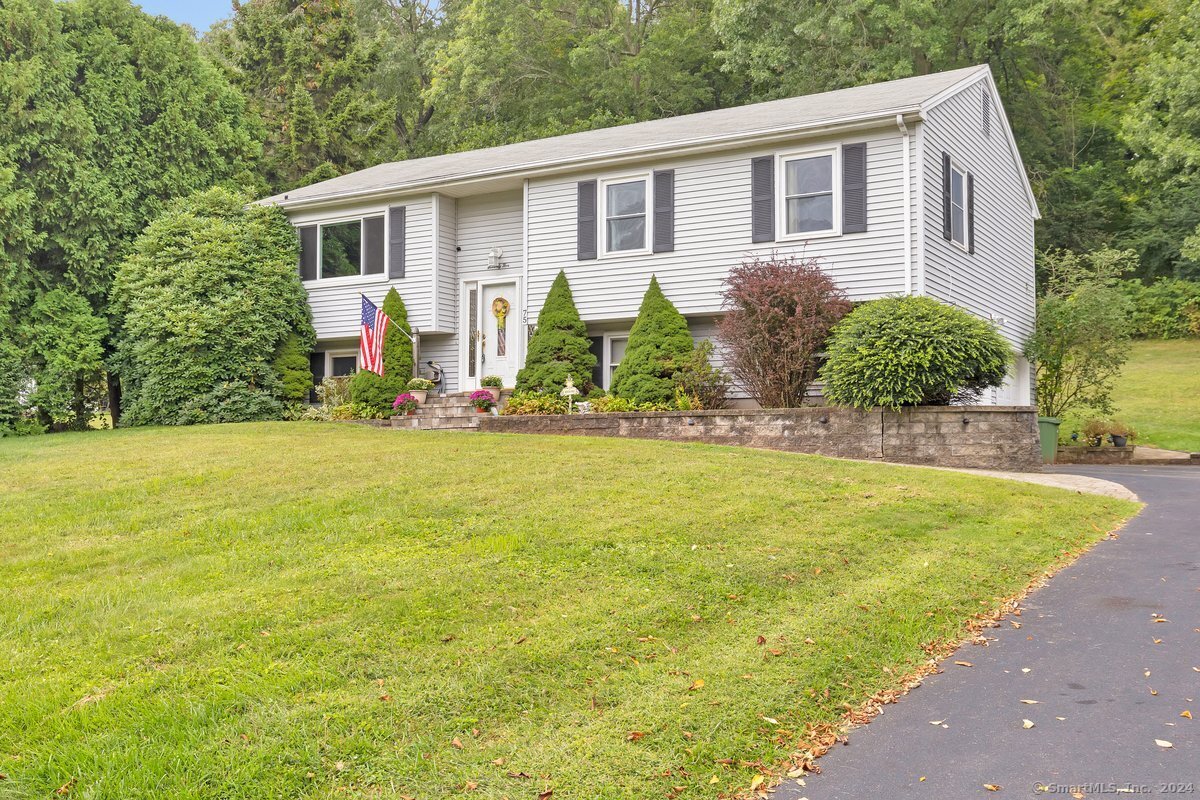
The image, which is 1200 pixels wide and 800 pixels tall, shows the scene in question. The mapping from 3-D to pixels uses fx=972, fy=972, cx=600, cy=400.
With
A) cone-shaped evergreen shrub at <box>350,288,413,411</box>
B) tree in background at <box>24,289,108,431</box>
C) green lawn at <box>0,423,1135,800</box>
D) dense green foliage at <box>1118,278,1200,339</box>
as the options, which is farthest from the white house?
dense green foliage at <box>1118,278,1200,339</box>

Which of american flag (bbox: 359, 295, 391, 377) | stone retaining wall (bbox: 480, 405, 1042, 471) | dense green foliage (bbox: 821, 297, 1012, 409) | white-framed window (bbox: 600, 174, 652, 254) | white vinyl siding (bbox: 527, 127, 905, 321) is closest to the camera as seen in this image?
stone retaining wall (bbox: 480, 405, 1042, 471)

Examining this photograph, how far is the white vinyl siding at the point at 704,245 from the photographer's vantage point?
15.2m

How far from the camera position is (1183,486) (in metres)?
12.7

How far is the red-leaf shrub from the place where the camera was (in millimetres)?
14328

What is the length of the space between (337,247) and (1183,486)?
16.0 m

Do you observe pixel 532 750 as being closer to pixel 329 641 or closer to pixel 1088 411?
pixel 329 641

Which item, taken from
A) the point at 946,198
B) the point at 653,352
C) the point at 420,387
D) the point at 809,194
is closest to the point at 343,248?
the point at 420,387

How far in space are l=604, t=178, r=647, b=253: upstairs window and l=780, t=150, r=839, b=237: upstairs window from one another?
8.57 feet

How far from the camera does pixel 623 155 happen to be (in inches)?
675

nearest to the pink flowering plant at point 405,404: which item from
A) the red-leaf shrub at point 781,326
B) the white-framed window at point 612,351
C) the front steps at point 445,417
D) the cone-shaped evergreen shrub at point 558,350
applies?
the front steps at point 445,417

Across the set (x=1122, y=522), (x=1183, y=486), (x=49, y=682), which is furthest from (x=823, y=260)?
(x=49, y=682)

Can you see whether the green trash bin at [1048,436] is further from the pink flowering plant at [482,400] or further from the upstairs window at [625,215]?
the pink flowering plant at [482,400]

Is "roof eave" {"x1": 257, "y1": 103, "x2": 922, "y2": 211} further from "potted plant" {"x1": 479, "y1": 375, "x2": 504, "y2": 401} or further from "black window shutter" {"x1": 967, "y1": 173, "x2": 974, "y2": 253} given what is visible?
"potted plant" {"x1": 479, "y1": 375, "x2": 504, "y2": 401}

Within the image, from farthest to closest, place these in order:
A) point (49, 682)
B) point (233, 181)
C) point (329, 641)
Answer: point (233, 181) < point (329, 641) < point (49, 682)
